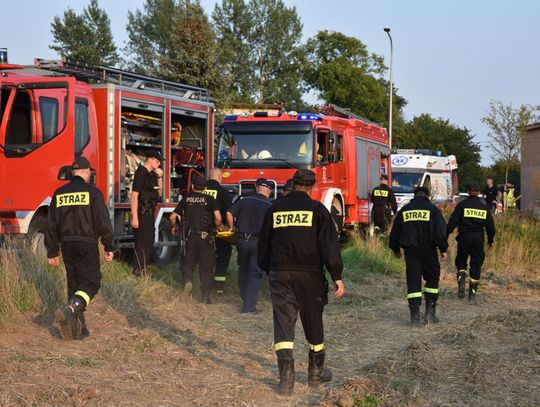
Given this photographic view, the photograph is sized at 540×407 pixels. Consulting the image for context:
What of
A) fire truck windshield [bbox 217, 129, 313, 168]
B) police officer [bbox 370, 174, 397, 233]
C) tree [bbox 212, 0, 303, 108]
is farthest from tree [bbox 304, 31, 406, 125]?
fire truck windshield [bbox 217, 129, 313, 168]

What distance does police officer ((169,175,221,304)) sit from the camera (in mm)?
11500

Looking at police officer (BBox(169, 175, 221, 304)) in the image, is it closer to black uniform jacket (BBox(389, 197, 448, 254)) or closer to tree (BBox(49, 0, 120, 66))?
black uniform jacket (BBox(389, 197, 448, 254))

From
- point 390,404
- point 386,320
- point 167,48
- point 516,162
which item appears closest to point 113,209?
point 386,320

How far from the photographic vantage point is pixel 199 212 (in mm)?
11523

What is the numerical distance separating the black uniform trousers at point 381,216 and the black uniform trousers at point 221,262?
8.20 metres

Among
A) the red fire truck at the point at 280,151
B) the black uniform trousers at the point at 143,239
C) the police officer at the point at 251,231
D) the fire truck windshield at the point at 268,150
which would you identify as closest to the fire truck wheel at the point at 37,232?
the black uniform trousers at the point at 143,239

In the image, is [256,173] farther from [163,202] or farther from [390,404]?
[390,404]

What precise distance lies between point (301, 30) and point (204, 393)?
57926mm

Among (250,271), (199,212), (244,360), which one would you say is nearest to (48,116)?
(199,212)

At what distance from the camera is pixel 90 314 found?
9492mm

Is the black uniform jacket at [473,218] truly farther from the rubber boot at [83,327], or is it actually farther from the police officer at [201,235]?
the rubber boot at [83,327]

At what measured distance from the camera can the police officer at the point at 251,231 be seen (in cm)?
1112

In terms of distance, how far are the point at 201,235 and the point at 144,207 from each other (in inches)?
39.8

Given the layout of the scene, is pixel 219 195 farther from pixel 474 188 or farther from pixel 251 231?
pixel 474 188
